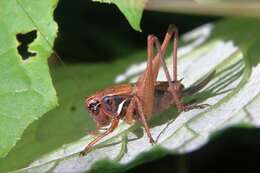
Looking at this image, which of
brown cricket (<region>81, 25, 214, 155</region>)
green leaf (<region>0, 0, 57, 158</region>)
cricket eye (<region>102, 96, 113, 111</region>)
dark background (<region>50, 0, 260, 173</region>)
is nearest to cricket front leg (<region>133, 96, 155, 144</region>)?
brown cricket (<region>81, 25, 214, 155</region>)

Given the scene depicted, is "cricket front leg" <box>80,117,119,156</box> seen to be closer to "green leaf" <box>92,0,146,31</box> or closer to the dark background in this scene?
"green leaf" <box>92,0,146,31</box>

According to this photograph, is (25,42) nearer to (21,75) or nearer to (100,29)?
(21,75)

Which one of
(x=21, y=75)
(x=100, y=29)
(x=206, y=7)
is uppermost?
(x=21, y=75)

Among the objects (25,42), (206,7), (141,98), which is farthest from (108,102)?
(206,7)

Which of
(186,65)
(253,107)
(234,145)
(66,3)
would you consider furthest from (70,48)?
(253,107)

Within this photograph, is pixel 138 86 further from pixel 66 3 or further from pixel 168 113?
pixel 66 3

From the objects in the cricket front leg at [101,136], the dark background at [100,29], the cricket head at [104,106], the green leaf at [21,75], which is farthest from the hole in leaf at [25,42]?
the dark background at [100,29]

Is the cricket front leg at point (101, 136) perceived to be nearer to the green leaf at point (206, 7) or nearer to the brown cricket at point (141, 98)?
the brown cricket at point (141, 98)
